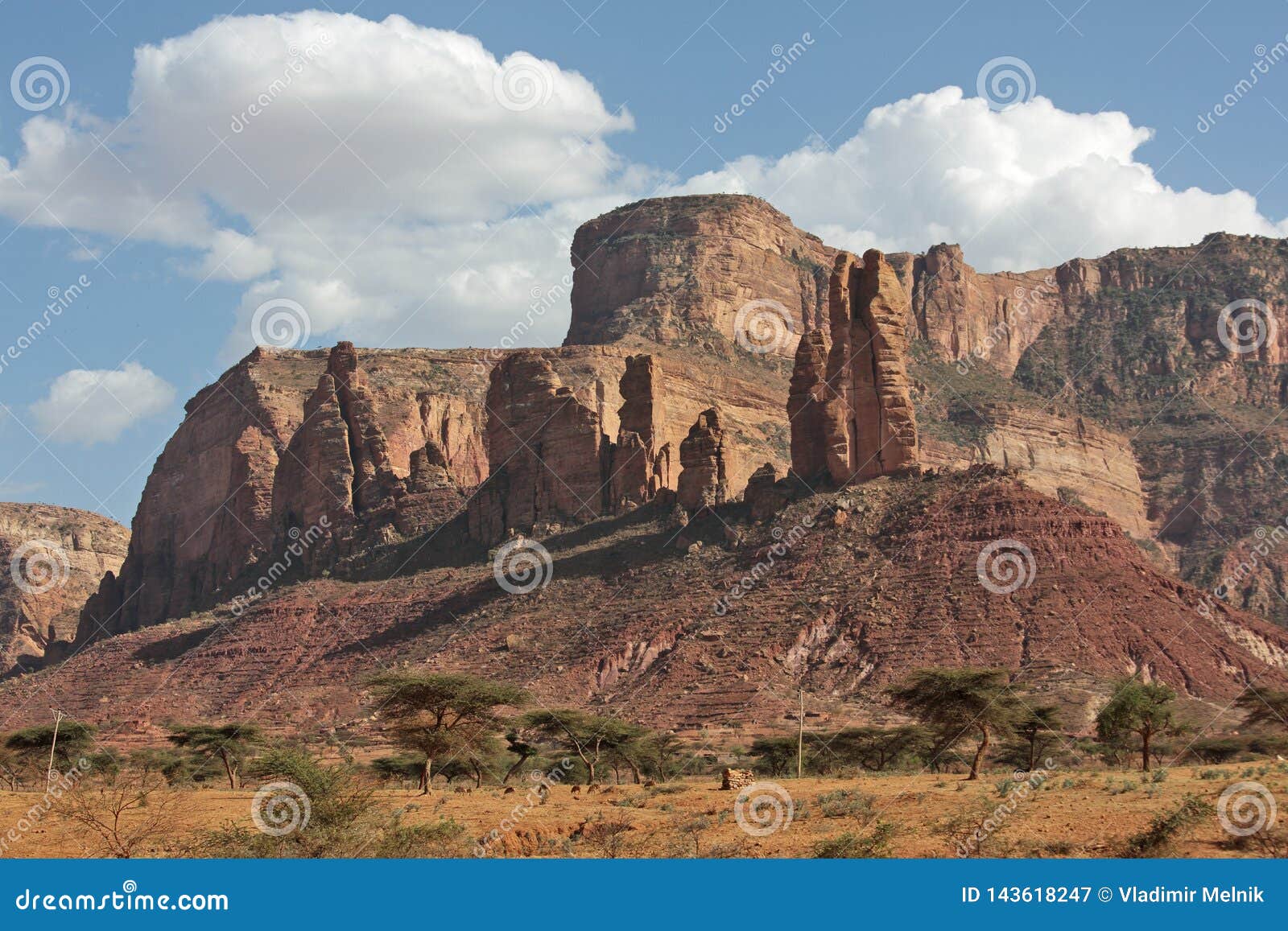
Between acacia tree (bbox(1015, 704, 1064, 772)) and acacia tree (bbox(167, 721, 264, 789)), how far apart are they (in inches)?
1340

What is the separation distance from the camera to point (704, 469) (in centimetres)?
10831

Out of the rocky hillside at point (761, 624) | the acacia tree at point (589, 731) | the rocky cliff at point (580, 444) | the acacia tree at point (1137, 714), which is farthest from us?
the rocky cliff at point (580, 444)

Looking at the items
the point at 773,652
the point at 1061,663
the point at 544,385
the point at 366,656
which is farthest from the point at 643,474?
the point at 1061,663

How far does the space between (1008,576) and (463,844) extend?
5682 cm

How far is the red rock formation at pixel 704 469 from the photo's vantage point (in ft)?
354

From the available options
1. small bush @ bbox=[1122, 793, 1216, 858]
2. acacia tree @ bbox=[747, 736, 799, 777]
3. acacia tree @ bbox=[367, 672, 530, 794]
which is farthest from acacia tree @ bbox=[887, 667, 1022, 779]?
small bush @ bbox=[1122, 793, 1216, 858]

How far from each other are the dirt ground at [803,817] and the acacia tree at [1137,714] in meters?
5.72

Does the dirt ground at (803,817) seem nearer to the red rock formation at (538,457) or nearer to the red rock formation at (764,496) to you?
the red rock formation at (764,496)

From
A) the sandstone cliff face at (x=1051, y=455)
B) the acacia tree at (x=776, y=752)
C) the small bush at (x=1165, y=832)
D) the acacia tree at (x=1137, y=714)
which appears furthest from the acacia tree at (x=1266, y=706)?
the sandstone cliff face at (x=1051, y=455)

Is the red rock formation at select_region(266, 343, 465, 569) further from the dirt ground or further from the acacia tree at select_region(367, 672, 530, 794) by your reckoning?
the dirt ground

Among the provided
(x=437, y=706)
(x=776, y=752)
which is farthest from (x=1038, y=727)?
(x=437, y=706)

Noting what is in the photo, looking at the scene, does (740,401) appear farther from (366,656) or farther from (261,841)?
(261,841)

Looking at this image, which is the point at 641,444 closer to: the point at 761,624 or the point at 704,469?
the point at 704,469

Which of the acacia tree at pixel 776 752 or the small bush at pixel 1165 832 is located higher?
the acacia tree at pixel 776 752
